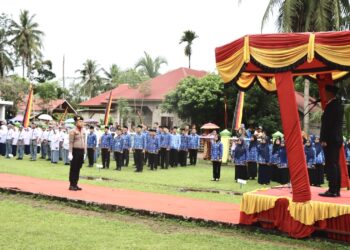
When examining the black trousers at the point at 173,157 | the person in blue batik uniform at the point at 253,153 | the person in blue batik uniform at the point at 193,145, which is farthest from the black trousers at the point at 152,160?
the person in blue batik uniform at the point at 253,153

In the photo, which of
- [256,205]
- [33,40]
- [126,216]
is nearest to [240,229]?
[256,205]

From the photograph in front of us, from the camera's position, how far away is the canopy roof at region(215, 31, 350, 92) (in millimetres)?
6438

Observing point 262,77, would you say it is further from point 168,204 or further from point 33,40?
point 33,40

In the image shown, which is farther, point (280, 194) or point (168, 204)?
point (168, 204)

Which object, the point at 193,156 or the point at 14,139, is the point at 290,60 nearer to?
the point at 193,156

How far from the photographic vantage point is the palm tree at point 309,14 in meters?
21.8

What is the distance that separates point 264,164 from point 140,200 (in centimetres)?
607

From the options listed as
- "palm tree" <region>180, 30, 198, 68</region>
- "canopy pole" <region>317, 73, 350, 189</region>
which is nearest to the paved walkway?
"canopy pole" <region>317, 73, 350, 189</region>

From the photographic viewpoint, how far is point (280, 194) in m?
7.41

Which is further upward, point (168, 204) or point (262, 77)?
point (262, 77)

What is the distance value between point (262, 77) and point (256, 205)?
112 inches

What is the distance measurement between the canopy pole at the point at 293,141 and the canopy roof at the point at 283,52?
0.85 ft

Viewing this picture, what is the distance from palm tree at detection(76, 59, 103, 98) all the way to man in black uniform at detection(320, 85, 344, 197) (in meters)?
49.3

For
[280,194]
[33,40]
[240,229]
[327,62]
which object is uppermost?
[33,40]
